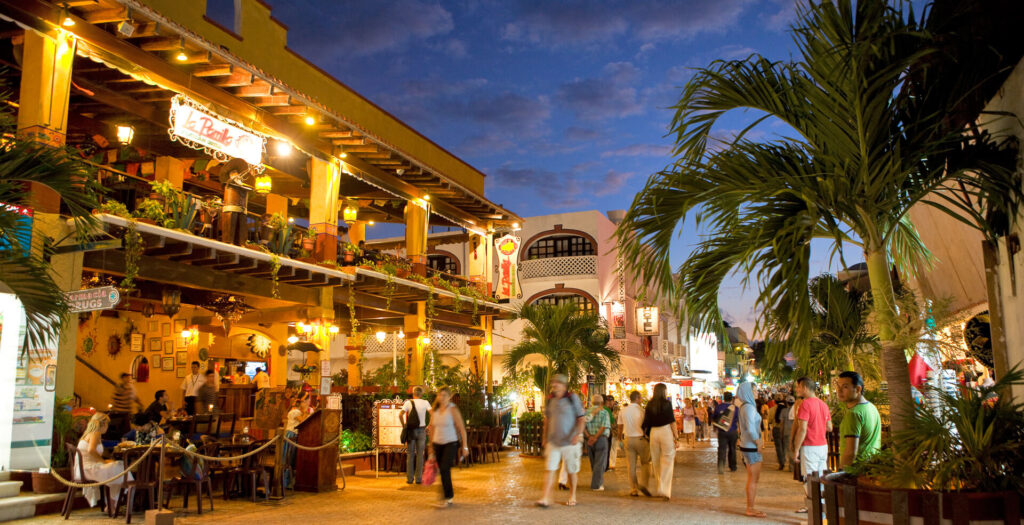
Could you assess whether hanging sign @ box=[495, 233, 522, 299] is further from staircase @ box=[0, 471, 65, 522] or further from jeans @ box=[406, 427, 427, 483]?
staircase @ box=[0, 471, 65, 522]

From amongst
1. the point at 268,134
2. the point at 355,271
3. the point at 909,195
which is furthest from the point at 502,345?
the point at 909,195

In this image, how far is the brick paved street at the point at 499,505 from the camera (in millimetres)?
9477

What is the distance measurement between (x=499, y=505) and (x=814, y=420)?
4424 mm

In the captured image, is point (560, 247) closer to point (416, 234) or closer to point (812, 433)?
point (416, 234)

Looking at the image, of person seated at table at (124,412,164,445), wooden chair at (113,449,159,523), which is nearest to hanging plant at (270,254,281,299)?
person seated at table at (124,412,164,445)

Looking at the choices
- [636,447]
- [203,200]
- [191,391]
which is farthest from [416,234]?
[636,447]

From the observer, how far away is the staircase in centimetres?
910

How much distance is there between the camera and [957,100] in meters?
5.44

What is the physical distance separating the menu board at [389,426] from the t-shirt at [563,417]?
20.2 ft

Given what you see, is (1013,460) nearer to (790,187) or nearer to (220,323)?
(790,187)

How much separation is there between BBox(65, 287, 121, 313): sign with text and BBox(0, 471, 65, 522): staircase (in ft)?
8.01

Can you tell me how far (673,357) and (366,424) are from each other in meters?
32.0

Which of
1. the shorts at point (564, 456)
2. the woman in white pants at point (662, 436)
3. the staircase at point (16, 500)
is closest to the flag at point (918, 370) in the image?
the woman in white pants at point (662, 436)

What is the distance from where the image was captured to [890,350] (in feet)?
18.2
